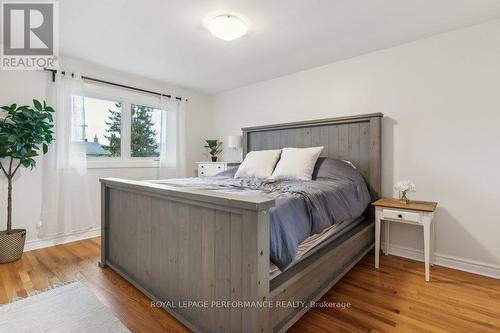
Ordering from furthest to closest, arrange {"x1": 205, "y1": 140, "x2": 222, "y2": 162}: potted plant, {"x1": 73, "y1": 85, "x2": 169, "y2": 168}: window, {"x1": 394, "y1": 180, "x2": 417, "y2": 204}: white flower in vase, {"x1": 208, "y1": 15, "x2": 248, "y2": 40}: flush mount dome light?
{"x1": 205, "y1": 140, "x2": 222, "y2": 162}: potted plant
{"x1": 73, "y1": 85, "x2": 169, "y2": 168}: window
{"x1": 394, "y1": 180, "x2": 417, "y2": 204}: white flower in vase
{"x1": 208, "y1": 15, "x2": 248, "y2": 40}: flush mount dome light

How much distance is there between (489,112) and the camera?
2.08 m

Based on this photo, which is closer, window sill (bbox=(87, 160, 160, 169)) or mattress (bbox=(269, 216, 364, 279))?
mattress (bbox=(269, 216, 364, 279))

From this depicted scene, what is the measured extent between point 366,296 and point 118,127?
352cm

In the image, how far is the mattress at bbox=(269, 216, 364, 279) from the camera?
1.29m

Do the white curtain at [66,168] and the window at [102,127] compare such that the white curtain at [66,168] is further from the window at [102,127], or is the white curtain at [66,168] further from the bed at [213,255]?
the bed at [213,255]

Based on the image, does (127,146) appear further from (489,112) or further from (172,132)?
(489,112)

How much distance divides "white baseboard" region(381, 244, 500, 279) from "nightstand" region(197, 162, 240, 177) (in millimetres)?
2277

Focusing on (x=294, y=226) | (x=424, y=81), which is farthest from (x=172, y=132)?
(x=424, y=81)

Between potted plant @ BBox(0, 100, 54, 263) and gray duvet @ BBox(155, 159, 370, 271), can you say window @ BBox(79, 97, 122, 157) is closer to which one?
potted plant @ BBox(0, 100, 54, 263)

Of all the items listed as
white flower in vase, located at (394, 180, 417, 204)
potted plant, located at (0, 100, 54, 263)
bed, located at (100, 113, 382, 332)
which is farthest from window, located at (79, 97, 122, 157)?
white flower in vase, located at (394, 180, 417, 204)

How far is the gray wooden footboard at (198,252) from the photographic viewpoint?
109 cm

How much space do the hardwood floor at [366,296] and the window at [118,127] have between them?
54.3 inches

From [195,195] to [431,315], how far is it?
5.47 ft

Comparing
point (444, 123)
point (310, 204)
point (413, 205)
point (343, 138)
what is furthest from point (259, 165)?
point (444, 123)
